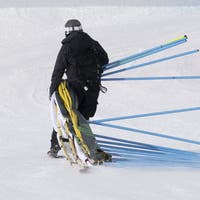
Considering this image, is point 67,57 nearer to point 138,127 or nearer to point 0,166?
point 0,166

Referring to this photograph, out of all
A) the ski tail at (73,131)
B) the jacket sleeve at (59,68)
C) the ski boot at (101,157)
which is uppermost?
the jacket sleeve at (59,68)

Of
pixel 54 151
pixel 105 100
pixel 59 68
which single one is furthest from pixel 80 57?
pixel 105 100

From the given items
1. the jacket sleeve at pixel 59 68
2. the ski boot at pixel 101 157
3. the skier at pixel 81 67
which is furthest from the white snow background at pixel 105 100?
the jacket sleeve at pixel 59 68

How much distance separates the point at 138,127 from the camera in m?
8.32

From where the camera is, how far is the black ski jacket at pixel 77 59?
213 inches

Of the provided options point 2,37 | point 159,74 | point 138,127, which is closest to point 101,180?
point 138,127

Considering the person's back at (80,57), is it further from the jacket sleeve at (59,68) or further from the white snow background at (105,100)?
the white snow background at (105,100)

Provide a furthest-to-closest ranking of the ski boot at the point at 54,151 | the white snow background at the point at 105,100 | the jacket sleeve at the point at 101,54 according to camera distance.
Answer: the ski boot at the point at 54,151 < the jacket sleeve at the point at 101,54 < the white snow background at the point at 105,100

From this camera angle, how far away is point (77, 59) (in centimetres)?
542

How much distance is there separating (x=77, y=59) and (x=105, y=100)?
5.03 metres

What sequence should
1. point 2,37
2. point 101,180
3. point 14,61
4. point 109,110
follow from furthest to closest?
point 2,37, point 14,61, point 109,110, point 101,180

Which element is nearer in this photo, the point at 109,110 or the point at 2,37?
the point at 109,110

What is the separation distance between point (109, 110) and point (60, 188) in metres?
5.14

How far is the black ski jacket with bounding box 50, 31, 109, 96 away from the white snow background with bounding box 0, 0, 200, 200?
88 cm
